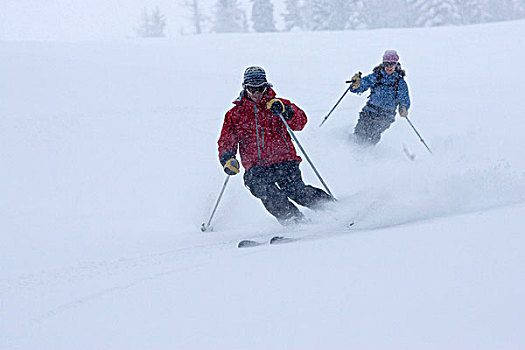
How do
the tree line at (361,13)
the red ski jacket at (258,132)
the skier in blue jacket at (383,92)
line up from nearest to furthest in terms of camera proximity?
the red ski jacket at (258,132) → the skier in blue jacket at (383,92) → the tree line at (361,13)

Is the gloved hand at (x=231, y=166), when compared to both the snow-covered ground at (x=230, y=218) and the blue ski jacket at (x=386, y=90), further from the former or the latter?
the blue ski jacket at (x=386, y=90)

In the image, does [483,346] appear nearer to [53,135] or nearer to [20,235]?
[20,235]

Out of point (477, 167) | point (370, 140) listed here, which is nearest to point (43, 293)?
point (477, 167)

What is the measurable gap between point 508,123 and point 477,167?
4644mm

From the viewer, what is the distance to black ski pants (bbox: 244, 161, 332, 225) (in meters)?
4.80

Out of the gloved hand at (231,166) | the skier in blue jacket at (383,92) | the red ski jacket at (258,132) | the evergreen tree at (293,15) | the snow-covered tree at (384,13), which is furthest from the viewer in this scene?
the evergreen tree at (293,15)

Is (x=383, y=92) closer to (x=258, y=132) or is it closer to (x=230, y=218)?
(x=258, y=132)

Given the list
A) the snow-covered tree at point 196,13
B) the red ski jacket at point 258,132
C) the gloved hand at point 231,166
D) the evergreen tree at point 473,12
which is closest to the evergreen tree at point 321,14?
the evergreen tree at point 473,12

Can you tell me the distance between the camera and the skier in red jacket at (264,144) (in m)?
4.90

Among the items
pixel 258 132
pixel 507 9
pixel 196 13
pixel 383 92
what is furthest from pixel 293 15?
pixel 258 132

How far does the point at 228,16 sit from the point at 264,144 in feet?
126

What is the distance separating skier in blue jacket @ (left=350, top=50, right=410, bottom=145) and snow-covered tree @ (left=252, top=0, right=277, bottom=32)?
31.2 metres

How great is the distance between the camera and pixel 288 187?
5.10m

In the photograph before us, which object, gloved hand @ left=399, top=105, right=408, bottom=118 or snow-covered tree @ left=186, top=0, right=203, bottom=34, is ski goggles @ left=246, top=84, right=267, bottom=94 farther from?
snow-covered tree @ left=186, top=0, right=203, bottom=34
